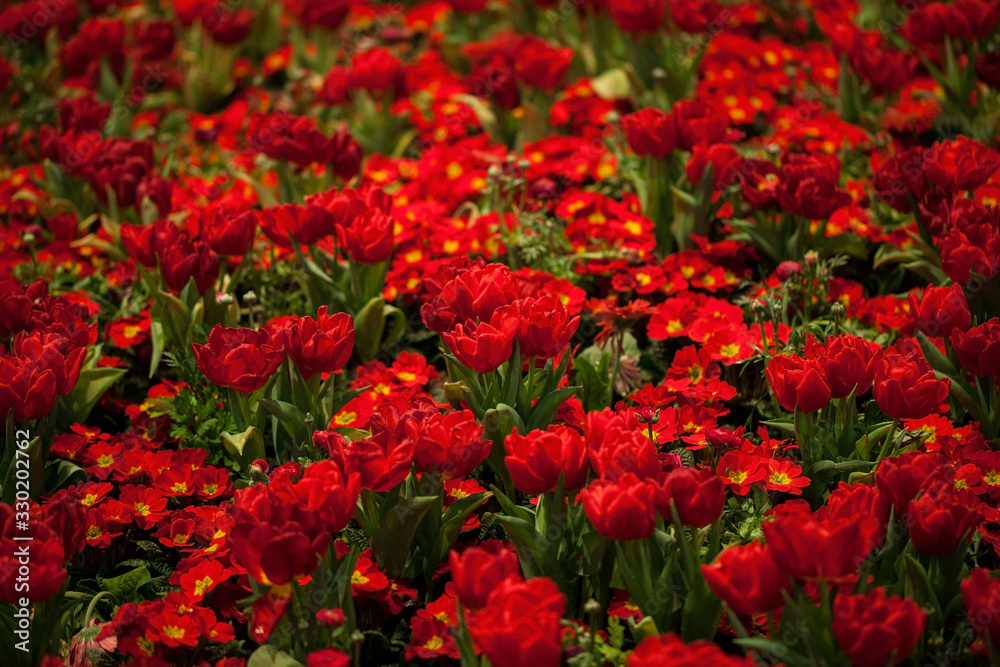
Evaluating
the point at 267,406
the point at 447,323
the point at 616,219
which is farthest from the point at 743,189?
the point at 267,406

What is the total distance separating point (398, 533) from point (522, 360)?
1.61ft

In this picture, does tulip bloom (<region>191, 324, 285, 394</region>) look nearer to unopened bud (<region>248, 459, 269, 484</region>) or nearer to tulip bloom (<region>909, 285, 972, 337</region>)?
unopened bud (<region>248, 459, 269, 484</region>)

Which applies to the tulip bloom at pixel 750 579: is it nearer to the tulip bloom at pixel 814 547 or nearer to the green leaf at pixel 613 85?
the tulip bloom at pixel 814 547

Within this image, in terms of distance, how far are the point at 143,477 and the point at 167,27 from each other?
113 inches

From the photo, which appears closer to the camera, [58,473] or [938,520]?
[938,520]

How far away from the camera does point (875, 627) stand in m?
1.37

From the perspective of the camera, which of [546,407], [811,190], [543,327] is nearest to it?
[543,327]

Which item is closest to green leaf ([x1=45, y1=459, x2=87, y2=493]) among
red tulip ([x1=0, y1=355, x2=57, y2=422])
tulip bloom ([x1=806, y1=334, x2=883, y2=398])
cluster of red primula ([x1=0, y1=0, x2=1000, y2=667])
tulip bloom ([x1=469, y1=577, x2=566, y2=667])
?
cluster of red primula ([x1=0, y1=0, x2=1000, y2=667])

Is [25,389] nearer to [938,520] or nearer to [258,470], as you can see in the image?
[258,470]

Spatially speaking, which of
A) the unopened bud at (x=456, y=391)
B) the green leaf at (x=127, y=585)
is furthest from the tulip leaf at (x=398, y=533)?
the green leaf at (x=127, y=585)

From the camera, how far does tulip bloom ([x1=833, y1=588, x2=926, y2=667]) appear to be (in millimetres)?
1373

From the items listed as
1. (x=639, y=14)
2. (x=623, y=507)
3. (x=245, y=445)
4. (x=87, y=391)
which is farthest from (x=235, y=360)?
(x=639, y=14)

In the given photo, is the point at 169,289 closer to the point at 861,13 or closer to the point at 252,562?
the point at 252,562

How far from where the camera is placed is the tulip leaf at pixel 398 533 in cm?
179
